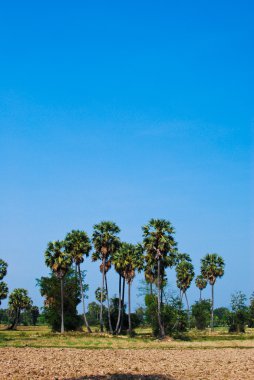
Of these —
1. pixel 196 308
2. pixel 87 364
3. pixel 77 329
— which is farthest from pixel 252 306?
pixel 87 364

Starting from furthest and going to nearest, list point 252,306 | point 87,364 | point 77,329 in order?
1. point 252,306
2. point 77,329
3. point 87,364

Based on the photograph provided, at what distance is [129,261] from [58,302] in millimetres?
16225

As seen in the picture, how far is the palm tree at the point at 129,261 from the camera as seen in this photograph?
76938 millimetres

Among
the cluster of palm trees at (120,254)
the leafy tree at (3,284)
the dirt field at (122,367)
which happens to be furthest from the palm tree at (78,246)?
the dirt field at (122,367)

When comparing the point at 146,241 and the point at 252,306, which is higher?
the point at 146,241

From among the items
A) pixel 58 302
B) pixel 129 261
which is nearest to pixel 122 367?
pixel 129 261

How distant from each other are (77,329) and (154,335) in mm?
18453

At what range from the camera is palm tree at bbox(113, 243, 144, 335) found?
252 feet

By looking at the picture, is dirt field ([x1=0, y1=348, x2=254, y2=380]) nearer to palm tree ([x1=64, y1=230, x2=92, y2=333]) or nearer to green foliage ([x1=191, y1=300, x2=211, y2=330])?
palm tree ([x1=64, y1=230, x2=92, y2=333])

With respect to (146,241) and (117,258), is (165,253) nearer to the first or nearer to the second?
(146,241)

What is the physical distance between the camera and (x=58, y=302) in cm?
8338

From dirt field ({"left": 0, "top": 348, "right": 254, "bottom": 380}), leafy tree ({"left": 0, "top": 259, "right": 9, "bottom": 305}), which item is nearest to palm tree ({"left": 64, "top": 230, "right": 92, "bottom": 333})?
leafy tree ({"left": 0, "top": 259, "right": 9, "bottom": 305})

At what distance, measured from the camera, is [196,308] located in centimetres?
10688

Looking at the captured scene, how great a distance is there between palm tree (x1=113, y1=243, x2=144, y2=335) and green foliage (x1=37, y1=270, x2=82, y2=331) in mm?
12363
